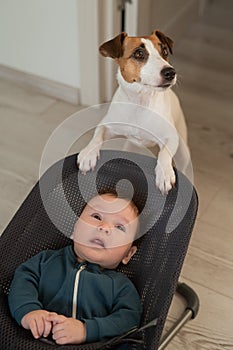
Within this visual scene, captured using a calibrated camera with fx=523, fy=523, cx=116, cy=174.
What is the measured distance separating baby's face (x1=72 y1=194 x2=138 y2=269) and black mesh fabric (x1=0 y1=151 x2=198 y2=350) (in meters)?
0.04

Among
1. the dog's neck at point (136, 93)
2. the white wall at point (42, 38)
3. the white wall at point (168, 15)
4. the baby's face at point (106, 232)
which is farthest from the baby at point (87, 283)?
the white wall at point (168, 15)

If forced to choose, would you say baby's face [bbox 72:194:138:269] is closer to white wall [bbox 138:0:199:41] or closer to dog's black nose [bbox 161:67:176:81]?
dog's black nose [bbox 161:67:176:81]

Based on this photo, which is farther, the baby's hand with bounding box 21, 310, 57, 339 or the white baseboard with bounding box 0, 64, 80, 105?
the white baseboard with bounding box 0, 64, 80, 105

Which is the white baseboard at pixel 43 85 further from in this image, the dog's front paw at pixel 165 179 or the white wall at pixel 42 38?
the dog's front paw at pixel 165 179

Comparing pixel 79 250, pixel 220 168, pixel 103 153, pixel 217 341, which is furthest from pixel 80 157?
pixel 220 168

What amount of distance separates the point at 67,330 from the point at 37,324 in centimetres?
5

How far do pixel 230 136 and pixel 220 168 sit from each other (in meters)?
0.21

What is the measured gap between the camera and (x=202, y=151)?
189cm

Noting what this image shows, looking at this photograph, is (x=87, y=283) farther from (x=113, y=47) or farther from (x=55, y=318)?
(x=113, y=47)

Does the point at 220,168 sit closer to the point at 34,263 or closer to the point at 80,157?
the point at 80,157

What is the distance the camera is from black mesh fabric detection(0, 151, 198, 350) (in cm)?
101

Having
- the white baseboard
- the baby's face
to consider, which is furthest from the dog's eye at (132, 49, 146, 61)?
the white baseboard

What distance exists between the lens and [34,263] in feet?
3.52

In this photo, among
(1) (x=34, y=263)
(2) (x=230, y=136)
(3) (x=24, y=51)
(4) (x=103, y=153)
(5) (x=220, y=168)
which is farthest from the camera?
(3) (x=24, y=51)
